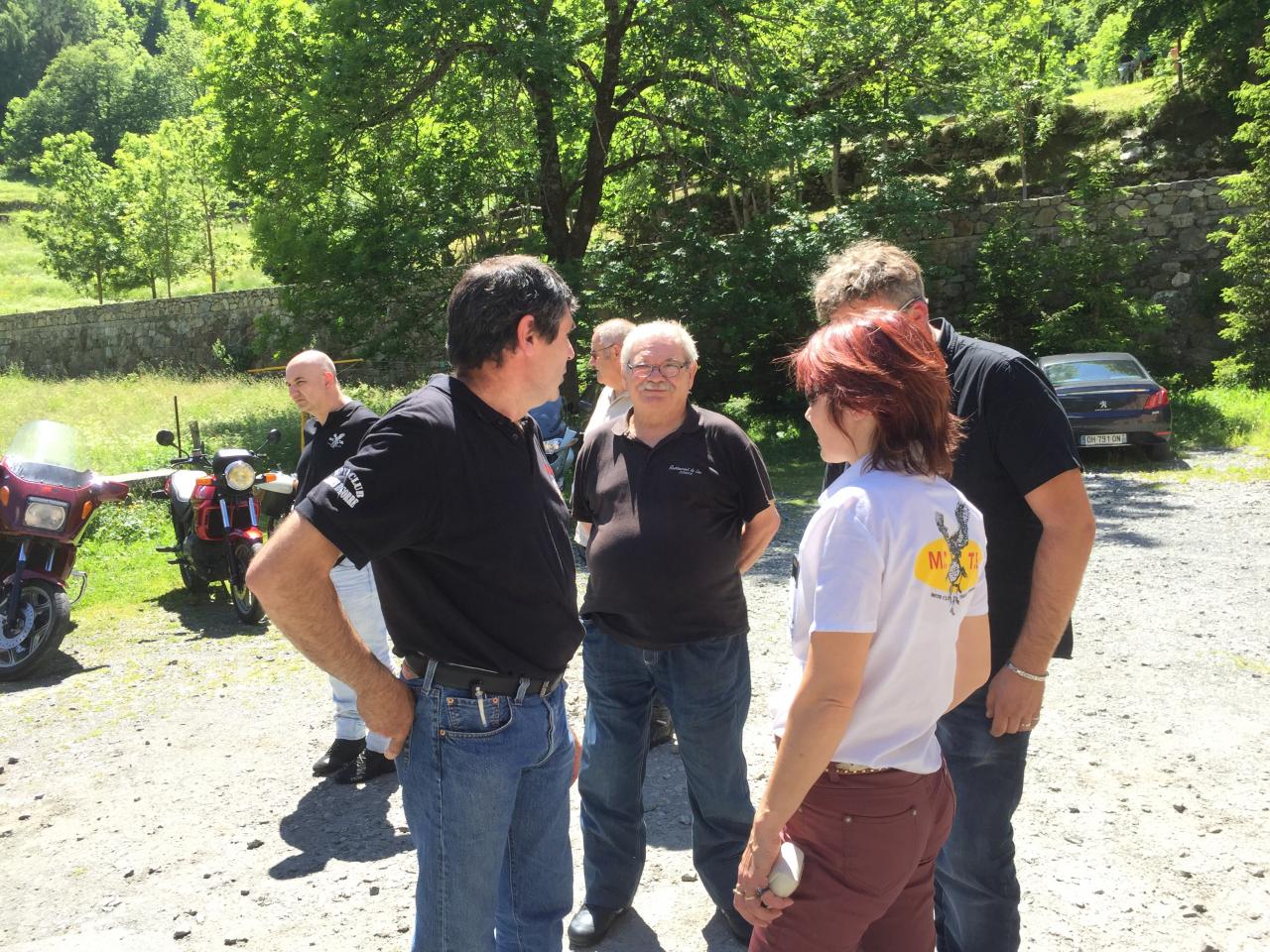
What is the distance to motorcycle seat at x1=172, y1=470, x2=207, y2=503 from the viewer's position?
26.2ft

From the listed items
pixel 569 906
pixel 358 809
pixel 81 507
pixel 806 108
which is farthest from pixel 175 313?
pixel 569 906

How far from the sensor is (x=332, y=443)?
14.9ft

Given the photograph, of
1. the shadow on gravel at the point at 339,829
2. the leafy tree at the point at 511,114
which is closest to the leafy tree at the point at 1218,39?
the leafy tree at the point at 511,114

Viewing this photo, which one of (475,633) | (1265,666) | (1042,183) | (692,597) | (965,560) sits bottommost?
(1265,666)

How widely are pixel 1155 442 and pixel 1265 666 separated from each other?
28.6 feet

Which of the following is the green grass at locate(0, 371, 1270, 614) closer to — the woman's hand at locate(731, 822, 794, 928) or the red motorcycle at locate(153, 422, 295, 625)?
the red motorcycle at locate(153, 422, 295, 625)

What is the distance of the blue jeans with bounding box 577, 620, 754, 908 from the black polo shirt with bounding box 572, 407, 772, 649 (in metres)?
0.09

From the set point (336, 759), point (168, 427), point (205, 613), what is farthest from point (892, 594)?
point (168, 427)

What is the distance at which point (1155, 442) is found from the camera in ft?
44.5

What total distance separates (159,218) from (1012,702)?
135 ft

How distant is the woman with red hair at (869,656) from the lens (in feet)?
6.15

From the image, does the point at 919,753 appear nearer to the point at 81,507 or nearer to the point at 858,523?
the point at 858,523

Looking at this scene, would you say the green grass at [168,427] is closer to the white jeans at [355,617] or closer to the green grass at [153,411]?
the green grass at [153,411]

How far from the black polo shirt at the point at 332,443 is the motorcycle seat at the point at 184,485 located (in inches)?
142
